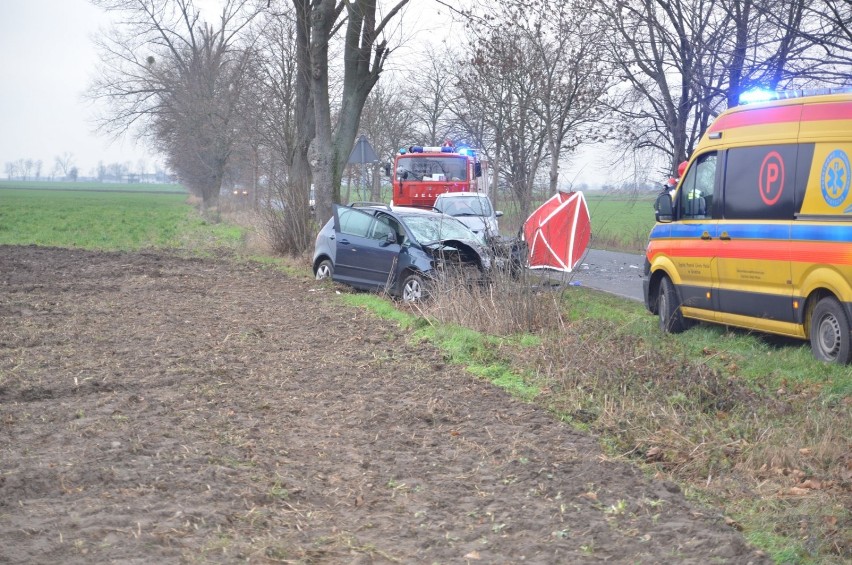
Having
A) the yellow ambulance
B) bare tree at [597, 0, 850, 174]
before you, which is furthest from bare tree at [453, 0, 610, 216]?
the yellow ambulance

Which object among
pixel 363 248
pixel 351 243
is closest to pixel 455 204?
pixel 351 243

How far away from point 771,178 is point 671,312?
2.51 meters

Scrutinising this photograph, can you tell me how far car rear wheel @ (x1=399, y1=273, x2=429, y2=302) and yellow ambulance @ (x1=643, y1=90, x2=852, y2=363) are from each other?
3896 millimetres

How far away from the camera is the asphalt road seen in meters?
16.9

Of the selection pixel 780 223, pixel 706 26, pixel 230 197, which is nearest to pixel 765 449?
pixel 780 223

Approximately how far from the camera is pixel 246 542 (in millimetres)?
4676

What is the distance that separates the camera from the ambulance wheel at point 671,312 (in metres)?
11.9

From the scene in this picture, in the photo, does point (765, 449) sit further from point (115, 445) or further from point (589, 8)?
point (589, 8)

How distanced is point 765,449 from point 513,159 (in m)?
23.9

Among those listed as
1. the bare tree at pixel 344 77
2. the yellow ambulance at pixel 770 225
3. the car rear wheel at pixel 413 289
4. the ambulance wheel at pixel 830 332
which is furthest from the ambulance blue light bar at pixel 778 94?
the bare tree at pixel 344 77

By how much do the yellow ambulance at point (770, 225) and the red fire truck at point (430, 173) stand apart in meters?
16.6

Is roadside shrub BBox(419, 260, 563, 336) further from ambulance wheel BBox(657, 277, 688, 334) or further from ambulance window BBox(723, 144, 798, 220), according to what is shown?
ambulance window BBox(723, 144, 798, 220)

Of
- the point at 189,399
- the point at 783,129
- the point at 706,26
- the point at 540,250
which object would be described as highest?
the point at 706,26

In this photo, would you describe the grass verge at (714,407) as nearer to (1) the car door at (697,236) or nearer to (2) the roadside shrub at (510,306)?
(2) the roadside shrub at (510,306)
